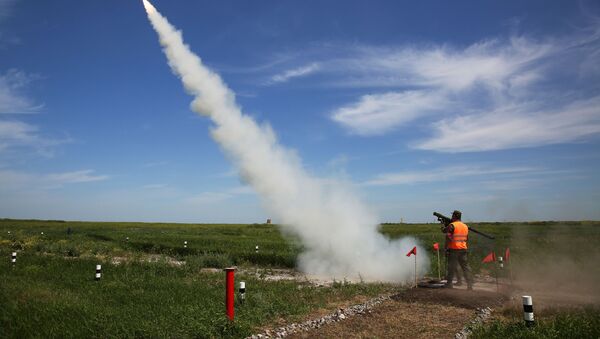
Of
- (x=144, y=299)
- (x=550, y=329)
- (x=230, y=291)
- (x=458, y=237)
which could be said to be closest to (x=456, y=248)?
(x=458, y=237)

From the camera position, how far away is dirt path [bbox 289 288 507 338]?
33.5 feet

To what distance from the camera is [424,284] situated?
1700 cm

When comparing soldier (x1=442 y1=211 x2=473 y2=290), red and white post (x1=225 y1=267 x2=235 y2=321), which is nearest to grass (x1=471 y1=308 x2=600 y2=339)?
soldier (x1=442 y1=211 x2=473 y2=290)

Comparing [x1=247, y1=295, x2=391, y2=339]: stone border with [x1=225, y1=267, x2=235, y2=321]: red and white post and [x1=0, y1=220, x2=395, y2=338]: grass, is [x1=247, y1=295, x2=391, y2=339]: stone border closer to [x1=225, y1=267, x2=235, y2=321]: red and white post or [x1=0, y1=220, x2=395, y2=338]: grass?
[x1=0, y1=220, x2=395, y2=338]: grass

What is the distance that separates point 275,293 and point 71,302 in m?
6.45

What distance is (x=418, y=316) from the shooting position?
1188cm

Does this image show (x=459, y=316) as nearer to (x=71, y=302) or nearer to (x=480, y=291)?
(x=480, y=291)

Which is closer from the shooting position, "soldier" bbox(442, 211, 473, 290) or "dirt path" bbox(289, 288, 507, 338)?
"dirt path" bbox(289, 288, 507, 338)

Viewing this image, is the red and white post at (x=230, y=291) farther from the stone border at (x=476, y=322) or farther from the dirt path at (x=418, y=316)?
the stone border at (x=476, y=322)

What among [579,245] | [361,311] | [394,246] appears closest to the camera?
[361,311]

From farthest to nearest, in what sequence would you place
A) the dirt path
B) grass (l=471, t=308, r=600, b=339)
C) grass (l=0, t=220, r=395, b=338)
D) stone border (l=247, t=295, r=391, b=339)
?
the dirt path
stone border (l=247, t=295, r=391, b=339)
grass (l=0, t=220, r=395, b=338)
grass (l=471, t=308, r=600, b=339)

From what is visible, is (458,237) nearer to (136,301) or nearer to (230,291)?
(230,291)

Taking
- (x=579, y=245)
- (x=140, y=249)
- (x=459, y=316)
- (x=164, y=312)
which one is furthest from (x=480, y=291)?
(x=140, y=249)

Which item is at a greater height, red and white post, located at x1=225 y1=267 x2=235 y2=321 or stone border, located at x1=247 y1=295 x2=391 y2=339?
red and white post, located at x1=225 y1=267 x2=235 y2=321
